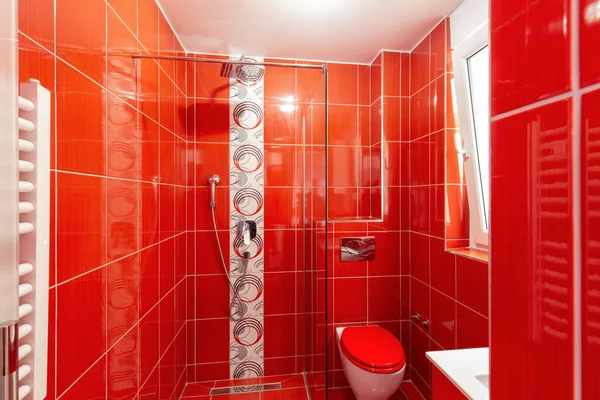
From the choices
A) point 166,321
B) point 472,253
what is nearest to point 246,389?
point 166,321

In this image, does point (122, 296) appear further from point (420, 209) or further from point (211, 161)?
point (420, 209)

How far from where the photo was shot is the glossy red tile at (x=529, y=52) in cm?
25

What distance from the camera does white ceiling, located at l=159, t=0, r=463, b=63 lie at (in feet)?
5.38

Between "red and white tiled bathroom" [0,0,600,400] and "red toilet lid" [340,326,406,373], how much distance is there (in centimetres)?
2

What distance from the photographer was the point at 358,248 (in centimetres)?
209

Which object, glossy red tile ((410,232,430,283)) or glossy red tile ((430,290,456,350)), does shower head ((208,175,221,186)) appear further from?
glossy red tile ((430,290,456,350))

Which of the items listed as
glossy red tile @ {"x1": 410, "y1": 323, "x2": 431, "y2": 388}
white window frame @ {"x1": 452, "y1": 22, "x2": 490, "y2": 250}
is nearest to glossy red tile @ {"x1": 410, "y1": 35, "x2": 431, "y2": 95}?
white window frame @ {"x1": 452, "y1": 22, "x2": 490, "y2": 250}

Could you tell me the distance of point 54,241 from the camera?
828 mm

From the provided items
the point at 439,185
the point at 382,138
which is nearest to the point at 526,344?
the point at 439,185

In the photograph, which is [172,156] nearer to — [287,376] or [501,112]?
[287,376]

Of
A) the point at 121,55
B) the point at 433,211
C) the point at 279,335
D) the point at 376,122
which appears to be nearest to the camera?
the point at 121,55

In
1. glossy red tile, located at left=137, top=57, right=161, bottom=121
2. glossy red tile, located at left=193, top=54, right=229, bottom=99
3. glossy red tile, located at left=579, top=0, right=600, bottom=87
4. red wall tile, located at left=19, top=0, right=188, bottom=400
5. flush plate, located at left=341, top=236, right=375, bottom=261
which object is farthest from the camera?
flush plate, located at left=341, top=236, right=375, bottom=261

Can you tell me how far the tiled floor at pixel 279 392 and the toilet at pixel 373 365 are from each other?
1.45 ft

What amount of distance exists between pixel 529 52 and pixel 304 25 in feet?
5.88
